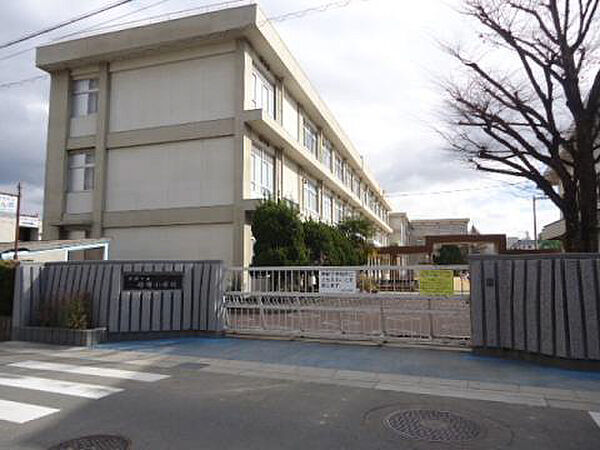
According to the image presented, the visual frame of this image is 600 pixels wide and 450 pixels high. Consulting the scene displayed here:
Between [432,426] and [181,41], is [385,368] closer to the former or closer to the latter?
[432,426]

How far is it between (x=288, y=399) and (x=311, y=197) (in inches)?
1005

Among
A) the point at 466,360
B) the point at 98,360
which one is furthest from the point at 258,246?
the point at 466,360

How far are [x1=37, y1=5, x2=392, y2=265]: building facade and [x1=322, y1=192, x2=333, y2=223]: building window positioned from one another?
1017 cm

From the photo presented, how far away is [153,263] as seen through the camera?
11133mm

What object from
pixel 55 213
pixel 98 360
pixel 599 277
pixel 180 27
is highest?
pixel 180 27

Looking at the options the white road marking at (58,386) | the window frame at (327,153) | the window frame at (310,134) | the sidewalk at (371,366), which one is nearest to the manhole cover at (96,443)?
the white road marking at (58,386)

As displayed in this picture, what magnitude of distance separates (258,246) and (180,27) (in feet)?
33.4

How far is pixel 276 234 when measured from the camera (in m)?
17.9

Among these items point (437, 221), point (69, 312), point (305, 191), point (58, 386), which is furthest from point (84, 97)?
point (437, 221)

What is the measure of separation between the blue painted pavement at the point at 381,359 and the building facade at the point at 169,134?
9.17 metres

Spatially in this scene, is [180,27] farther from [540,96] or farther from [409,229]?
[409,229]

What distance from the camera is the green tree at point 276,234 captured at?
17.8 m

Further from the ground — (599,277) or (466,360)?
(599,277)

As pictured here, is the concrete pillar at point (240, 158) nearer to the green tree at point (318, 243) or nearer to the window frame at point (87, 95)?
the green tree at point (318, 243)
